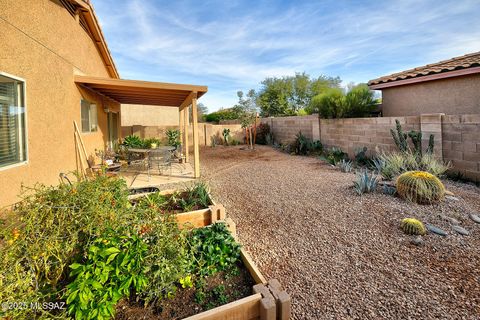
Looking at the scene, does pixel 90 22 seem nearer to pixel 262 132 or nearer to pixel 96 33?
pixel 96 33

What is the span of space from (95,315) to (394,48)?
16199mm

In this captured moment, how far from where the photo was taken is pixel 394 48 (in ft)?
42.1

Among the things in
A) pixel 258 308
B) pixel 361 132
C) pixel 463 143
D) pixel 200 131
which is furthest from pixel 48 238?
pixel 200 131

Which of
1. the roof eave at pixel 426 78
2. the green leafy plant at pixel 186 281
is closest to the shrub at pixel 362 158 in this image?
the roof eave at pixel 426 78

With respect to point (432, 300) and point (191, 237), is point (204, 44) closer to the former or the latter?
point (191, 237)

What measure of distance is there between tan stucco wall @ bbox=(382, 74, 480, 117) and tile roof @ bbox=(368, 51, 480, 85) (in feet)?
1.38

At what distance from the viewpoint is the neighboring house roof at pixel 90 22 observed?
6565 mm

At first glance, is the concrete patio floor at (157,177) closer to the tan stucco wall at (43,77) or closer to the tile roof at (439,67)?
the tan stucco wall at (43,77)

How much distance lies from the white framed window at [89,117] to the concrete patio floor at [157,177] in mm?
1814

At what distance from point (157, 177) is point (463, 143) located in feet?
29.2

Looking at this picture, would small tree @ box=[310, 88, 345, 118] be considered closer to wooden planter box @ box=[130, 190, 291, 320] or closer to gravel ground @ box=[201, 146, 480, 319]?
gravel ground @ box=[201, 146, 480, 319]

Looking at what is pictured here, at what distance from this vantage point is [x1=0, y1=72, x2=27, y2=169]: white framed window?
349cm

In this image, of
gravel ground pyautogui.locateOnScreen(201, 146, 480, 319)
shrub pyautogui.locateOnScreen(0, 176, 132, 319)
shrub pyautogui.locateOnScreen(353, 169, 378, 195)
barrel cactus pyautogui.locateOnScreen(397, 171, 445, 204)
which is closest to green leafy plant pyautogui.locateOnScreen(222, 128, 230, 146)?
gravel ground pyautogui.locateOnScreen(201, 146, 480, 319)

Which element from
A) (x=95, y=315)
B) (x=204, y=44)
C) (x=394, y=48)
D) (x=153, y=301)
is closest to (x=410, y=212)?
(x=153, y=301)
